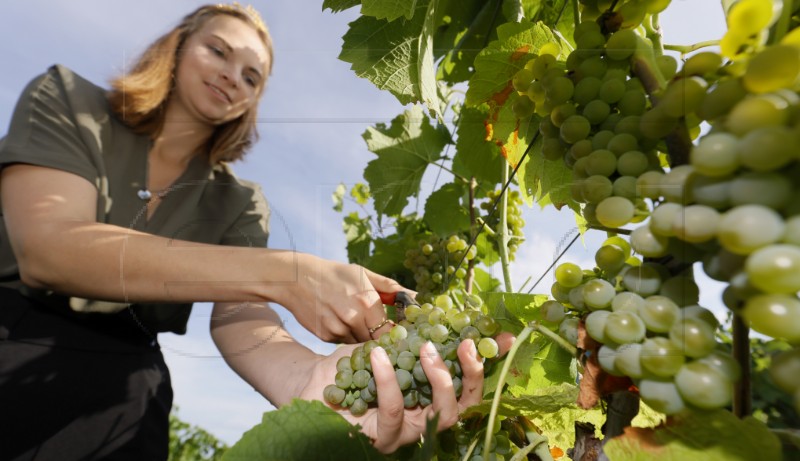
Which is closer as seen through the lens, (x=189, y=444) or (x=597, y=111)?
(x=597, y=111)

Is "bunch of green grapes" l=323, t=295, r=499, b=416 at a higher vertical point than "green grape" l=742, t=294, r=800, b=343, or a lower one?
lower

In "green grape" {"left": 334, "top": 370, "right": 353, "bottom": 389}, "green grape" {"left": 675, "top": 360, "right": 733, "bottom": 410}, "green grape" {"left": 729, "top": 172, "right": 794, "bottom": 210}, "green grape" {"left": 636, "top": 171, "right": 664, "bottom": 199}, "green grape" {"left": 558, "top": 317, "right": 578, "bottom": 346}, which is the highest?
"green grape" {"left": 729, "top": 172, "right": 794, "bottom": 210}

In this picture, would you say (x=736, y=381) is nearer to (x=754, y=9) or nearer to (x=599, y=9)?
(x=754, y=9)

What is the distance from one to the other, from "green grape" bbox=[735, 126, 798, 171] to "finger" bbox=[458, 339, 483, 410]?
469 millimetres

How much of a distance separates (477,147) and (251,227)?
1.03 m

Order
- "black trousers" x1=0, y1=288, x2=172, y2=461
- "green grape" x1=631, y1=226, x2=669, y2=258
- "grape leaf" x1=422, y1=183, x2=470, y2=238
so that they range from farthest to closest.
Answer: "grape leaf" x1=422, y1=183, x2=470, y2=238 → "black trousers" x1=0, y1=288, x2=172, y2=461 → "green grape" x1=631, y1=226, x2=669, y2=258

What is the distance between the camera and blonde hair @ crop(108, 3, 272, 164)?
1896 mm

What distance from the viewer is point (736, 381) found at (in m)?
0.40

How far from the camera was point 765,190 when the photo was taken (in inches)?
13.1

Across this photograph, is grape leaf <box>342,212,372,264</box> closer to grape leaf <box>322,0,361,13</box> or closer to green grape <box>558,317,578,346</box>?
grape leaf <box>322,0,361,13</box>

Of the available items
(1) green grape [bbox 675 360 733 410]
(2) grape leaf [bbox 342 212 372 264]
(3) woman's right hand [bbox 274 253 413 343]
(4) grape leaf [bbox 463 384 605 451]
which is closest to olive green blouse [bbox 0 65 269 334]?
(2) grape leaf [bbox 342 212 372 264]

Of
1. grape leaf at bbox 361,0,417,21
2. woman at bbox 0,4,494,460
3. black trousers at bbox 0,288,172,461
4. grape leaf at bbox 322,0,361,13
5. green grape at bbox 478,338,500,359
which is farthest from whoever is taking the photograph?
black trousers at bbox 0,288,172,461

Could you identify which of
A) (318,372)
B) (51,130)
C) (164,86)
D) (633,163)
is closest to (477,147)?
(318,372)

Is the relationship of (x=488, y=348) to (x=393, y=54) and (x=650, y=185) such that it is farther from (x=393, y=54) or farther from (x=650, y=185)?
(x=393, y=54)
